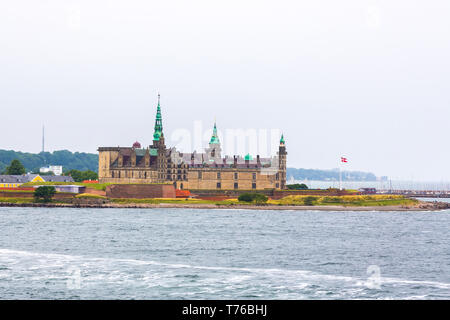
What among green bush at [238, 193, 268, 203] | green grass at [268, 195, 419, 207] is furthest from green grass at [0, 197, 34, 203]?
green grass at [268, 195, 419, 207]

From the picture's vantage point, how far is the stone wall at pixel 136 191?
123 metres

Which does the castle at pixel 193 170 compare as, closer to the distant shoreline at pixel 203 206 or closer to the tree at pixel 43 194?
the distant shoreline at pixel 203 206

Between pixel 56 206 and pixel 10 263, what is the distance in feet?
250

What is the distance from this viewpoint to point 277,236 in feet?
204

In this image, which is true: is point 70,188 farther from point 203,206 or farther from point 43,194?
point 203,206

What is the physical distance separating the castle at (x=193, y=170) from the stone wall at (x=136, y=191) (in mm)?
14823

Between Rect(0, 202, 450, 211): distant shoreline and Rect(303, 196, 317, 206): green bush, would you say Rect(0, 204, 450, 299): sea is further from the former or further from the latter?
Rect(303, 196, 317, 206): green bush

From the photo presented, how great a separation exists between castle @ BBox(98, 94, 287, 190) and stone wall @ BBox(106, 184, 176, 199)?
1482 cm

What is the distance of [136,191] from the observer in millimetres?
123625

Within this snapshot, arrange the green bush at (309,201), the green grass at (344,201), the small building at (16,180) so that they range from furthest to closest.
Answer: the small building at (16,180) → the green bush at (309,201) → the green grass at (344,201)

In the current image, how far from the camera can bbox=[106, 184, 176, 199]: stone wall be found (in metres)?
123


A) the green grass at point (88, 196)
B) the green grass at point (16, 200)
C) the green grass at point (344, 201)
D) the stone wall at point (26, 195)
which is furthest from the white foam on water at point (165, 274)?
→ the green grass at point (344, 201)

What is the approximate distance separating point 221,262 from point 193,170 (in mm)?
97110
